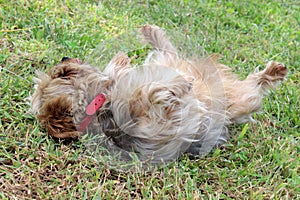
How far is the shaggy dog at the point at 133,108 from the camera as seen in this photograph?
9.00 feet

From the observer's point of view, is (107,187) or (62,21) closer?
(107,187)

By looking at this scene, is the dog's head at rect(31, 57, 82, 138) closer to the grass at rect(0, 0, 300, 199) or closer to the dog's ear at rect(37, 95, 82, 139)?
the dog's ear at rect(37, 95, 82, 139)

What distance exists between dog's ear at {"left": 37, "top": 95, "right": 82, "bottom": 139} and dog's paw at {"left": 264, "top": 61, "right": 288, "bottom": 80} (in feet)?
5.68

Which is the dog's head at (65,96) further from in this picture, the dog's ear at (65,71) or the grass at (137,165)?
the grass at (137,165)

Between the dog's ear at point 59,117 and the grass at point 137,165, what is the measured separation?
11 cm

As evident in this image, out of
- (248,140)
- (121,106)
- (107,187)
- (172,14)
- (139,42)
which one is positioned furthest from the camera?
(172,14)

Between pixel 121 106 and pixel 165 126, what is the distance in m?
0.32

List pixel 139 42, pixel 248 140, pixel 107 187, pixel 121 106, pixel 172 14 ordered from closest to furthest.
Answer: pixel 107 187 < pixel 121 106 < pixel 248 140 < pixel 139 42 < pixel 172 14

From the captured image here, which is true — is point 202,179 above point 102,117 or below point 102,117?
below

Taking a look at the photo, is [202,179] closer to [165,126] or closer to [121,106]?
[165,126]

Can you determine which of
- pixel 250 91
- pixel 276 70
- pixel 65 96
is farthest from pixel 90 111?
pixel 276 70

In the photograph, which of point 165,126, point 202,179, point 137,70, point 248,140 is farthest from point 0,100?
point 248,140

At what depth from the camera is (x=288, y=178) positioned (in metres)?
2.94

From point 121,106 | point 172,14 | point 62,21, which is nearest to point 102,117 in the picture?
point 121,106
